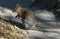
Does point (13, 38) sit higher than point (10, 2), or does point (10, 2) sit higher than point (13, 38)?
point (10, 2)

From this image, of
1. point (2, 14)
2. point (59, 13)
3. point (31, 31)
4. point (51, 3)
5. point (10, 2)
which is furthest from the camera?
point (10, 2)

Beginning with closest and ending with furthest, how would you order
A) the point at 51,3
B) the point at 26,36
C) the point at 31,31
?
1. the point at 26,36
2. the point at 31,31
3. the point at 51,3

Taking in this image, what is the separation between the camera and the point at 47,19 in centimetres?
1280

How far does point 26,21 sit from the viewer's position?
920 centimetres

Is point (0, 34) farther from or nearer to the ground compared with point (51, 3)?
nearer to the ground

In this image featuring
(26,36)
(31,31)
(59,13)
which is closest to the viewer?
(26,36)

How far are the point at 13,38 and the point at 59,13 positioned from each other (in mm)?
7652

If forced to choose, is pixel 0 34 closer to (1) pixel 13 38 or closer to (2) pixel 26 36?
(1) pixel 13 38

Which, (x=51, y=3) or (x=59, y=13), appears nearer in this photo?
(x=59, y=13)

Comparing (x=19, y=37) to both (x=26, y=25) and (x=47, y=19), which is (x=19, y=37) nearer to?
(x=26, y=25)

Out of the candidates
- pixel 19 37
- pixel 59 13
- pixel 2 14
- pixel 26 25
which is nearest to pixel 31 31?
pixel 26 25

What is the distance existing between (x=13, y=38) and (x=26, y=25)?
170 centimetres

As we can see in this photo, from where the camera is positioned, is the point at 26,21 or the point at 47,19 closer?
the point at 26,21

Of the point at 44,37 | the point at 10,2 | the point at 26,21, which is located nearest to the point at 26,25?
the point at 26,21
